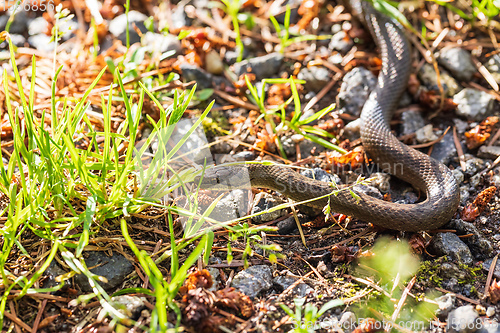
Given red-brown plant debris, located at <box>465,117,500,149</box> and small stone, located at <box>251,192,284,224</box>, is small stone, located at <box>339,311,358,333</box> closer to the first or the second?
small stone, located at <box>251,192,284,224</box>

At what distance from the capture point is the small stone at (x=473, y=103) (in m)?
4.72

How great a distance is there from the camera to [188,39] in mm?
5320

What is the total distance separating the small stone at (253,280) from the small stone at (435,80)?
3.50 meters

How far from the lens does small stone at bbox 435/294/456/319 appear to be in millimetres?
3047

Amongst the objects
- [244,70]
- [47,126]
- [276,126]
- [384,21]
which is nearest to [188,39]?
[244,70]

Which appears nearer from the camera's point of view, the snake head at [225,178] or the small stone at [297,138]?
the snake head at [225,178]

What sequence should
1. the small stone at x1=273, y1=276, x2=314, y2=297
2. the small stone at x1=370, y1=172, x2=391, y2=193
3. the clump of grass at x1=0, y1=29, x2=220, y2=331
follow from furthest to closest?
the small stone at x1=370, y1=172, x2=391, y2=193 → the small stone at x1=273, y1=276, x2=314, y2=297 → the clump of grass at x1=0, y1=29, x2=220, y2=331

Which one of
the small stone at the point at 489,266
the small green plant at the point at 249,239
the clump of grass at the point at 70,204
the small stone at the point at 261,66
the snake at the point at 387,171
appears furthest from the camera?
the small stone at the point at 261,66

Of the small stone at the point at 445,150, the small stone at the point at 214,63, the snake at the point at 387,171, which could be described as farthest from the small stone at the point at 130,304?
the small stone at the point at 445,150

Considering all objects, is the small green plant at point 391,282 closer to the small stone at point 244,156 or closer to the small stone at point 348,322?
the small stone at point 348,322

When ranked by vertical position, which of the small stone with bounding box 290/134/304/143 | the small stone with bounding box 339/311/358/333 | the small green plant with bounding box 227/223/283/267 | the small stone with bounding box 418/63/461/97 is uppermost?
the small stone with bounding box 418/63/461/97

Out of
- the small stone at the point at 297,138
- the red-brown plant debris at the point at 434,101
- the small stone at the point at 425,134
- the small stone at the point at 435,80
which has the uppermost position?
the small stone at the point at 435,80

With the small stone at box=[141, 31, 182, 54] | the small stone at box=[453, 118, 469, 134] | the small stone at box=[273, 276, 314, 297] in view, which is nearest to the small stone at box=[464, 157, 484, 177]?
the small stone at box=[453, 118, 469, 134]

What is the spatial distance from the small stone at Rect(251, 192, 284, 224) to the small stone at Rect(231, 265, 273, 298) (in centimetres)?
62
